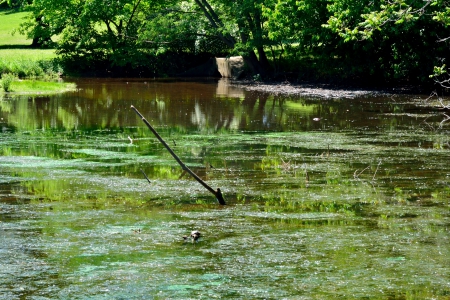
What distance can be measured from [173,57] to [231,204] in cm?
2859

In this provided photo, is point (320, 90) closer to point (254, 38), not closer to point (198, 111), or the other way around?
point (254, 38)

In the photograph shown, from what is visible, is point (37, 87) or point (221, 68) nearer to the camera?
point (37, 87)

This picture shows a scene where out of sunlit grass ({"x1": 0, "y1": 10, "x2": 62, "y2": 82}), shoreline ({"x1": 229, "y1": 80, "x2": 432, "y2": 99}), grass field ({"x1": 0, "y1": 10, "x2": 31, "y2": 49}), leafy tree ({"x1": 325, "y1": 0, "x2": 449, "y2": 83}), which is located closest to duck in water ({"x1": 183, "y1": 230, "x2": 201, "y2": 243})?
leafy tree ({"x1": 325, "y1": 0, "x2": 449, "y2": 83})

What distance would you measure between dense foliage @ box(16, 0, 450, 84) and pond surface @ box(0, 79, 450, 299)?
7978 millimetres

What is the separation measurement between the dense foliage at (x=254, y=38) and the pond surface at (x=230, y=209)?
798 centimetres

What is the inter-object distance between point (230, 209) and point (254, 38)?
22.6 meters

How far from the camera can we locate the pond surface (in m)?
6.68

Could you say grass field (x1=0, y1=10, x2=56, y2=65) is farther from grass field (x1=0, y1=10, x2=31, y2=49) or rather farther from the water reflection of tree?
the water reflection of tree

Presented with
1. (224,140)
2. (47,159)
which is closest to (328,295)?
(47,159)

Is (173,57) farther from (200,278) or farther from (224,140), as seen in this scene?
(200,278)

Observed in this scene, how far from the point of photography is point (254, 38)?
31.6 meters

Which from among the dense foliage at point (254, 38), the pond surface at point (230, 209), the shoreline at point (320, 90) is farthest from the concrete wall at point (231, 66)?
the pond surface at point (230, 209)

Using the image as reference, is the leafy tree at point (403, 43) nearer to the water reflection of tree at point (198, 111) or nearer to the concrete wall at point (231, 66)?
the water reflection of tree at point (198, 111)

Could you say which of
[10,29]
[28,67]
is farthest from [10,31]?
[28,67]
